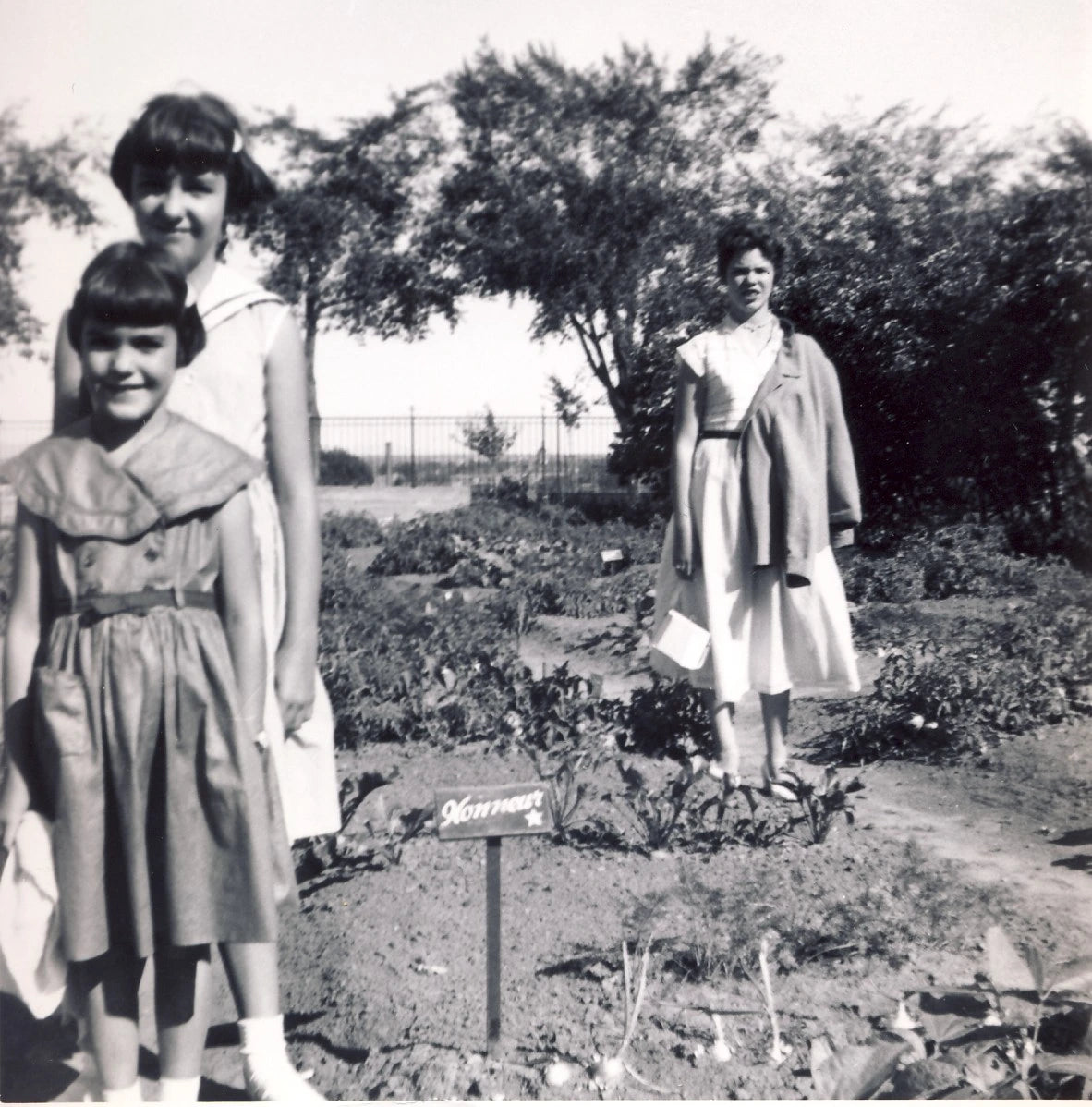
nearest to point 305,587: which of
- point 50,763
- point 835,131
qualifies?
point 50,763

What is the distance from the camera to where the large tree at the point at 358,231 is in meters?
3.22

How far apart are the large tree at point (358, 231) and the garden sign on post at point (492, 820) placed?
1.58m

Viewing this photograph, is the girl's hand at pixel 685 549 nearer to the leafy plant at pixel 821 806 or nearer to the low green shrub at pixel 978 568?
the leafy plant at pixel 821 806

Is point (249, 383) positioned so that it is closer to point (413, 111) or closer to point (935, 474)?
point (413, 111)

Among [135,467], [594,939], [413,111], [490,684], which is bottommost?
[594,939]

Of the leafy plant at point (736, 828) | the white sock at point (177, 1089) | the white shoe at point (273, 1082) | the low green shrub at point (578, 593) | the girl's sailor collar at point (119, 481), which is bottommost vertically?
the white shoe at point (273, 1082)

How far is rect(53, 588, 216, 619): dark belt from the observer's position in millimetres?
1798

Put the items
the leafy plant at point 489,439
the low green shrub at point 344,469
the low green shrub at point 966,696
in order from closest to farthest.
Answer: the low green shrub at point 966,696 < the low green shrub at point 344,469 < the leafy plant at point 489,439

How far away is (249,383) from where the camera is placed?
2.00 m

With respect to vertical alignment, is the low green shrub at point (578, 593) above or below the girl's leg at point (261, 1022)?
above

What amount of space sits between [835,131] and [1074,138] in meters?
4.08

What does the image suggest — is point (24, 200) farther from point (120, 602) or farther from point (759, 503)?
point (759, 503)

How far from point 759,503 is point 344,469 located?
35.3ft

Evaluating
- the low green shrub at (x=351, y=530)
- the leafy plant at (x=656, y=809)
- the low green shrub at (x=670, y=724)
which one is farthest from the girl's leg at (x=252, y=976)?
the low green shrub at (x=351, y=530)
